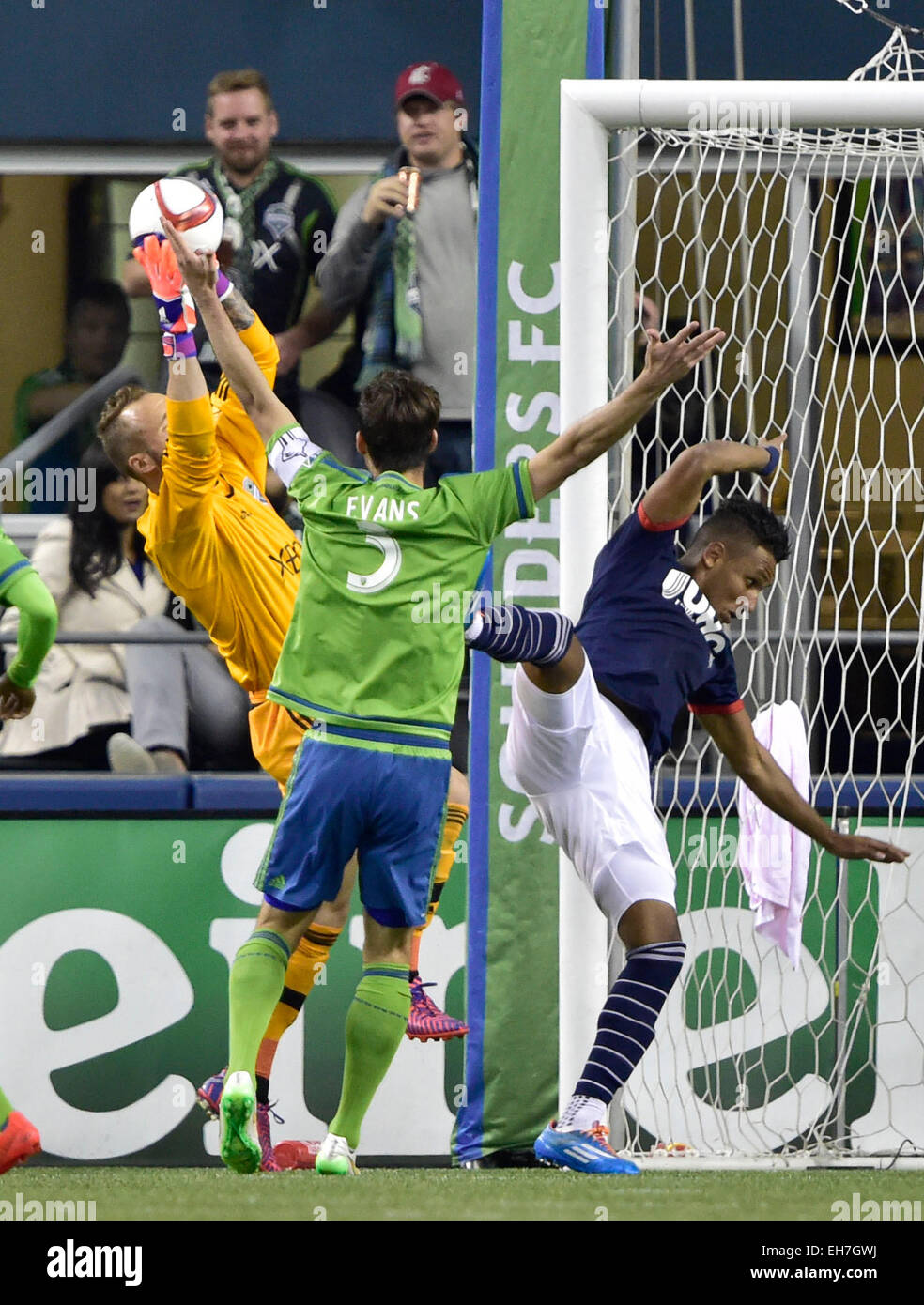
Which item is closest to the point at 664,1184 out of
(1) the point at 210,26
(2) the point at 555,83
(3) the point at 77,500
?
(2) the point at 555,83

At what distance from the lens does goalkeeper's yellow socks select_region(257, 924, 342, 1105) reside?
5238 mm

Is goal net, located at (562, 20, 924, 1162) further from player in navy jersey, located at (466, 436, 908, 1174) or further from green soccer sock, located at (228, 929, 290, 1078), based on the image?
green soccer sock, located at (228, 929, 290, 1078)

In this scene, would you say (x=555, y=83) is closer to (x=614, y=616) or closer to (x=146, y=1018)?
(x=614, y=616)

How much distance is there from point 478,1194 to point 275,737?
64.3 inches

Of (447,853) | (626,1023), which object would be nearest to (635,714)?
(626,1023)

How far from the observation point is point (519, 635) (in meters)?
4.18

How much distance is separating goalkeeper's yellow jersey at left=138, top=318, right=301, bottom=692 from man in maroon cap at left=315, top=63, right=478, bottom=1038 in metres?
1.66

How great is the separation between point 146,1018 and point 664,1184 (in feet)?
7.44

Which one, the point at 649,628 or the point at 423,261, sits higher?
the point at 423,261
